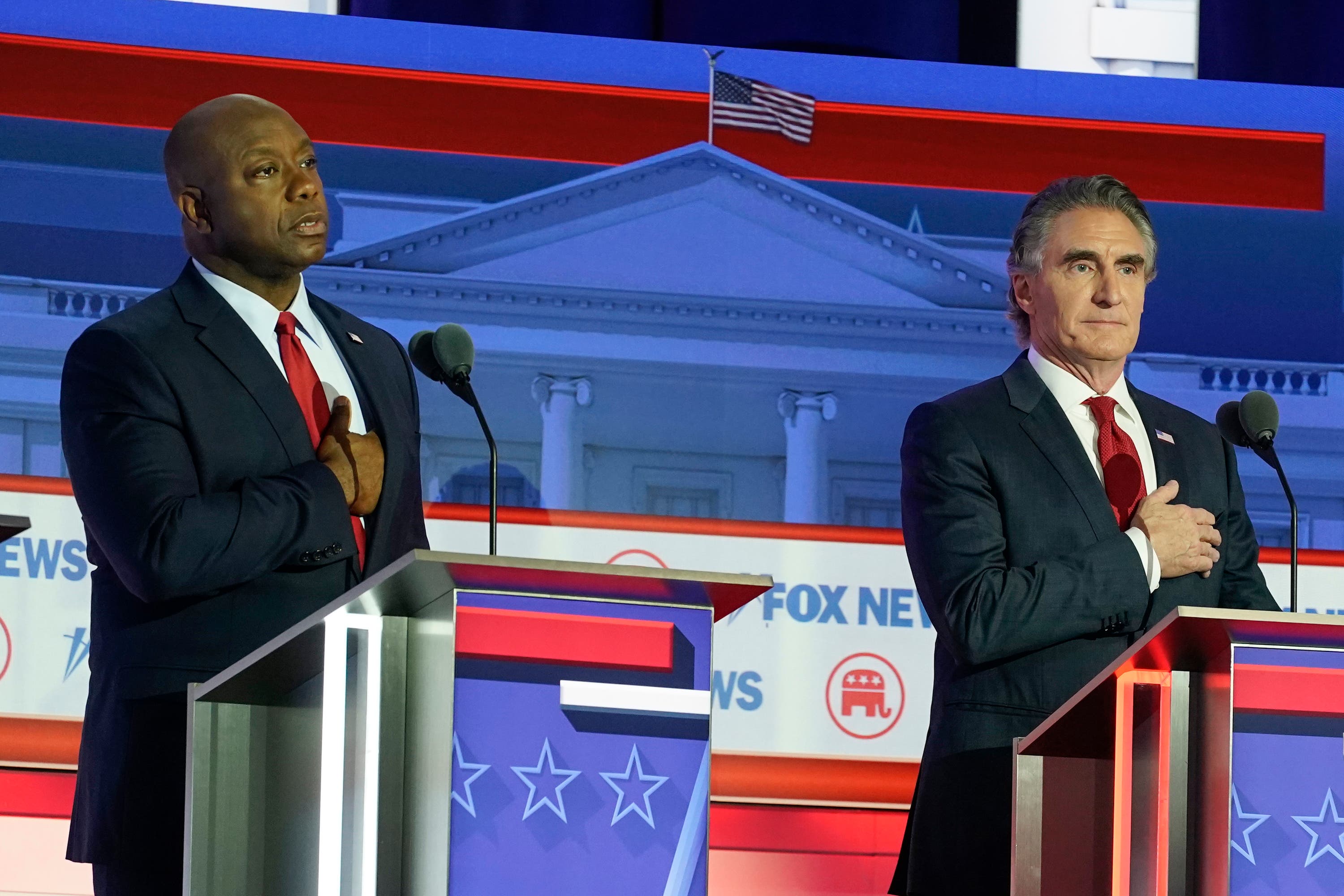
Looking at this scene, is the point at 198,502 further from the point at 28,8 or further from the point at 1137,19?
the point at 1137,19

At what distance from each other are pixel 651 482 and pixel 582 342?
36 centimetres

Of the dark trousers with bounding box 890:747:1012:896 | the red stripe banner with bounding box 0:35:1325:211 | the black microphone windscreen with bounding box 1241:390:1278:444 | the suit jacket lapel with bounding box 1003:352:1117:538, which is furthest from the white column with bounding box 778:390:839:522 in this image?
the dark trousers with bounding box 890:747:1012:896

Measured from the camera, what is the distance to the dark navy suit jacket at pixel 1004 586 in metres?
2.50

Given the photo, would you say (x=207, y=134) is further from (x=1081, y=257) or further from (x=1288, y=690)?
(x=1288, y=690)

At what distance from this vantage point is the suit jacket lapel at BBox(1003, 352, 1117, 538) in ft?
8.63

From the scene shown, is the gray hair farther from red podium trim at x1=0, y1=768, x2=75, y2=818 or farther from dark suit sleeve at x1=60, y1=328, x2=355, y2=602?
red podium trim at x1=0, y1=768, x2=75, y2=818

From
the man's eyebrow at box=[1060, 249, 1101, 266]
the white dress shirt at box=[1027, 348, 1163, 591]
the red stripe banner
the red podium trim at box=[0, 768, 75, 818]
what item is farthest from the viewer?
the red stripe banner

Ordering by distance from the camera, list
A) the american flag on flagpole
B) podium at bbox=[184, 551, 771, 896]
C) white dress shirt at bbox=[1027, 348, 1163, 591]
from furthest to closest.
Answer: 1. the american flag on flagpole
2. white dress shirt at bbox=[1027, 348, 1163, 591]
3. podium at bbox=[184, 551, 771, 896]

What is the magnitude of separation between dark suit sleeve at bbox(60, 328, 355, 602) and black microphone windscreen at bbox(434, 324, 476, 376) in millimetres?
241

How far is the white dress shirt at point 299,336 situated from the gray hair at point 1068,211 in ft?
3.57

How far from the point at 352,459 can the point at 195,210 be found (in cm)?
49

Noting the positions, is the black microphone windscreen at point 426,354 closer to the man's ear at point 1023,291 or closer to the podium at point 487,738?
the podium at point 487,738

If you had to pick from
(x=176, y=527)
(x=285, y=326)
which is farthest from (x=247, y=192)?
(x=176, y=527)

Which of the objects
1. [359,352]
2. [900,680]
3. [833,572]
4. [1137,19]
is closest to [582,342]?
[833,572]
